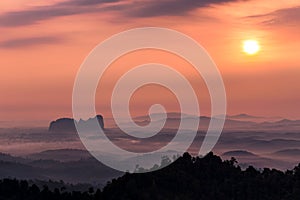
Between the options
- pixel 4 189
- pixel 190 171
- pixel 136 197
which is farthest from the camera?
pixel 190 171

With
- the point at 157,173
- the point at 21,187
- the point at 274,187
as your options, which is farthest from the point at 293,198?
the point at 21,187

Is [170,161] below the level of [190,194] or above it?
above

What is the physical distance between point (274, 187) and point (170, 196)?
10277 millimetres

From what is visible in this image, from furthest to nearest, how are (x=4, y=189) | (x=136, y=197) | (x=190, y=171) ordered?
1. (x=190, y=171)
2. (x=4, y=189)
3. (x=136, y=197)

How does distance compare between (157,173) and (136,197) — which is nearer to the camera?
(136,197)

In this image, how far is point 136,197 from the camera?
47.8 meters

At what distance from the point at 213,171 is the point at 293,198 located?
7517 mm

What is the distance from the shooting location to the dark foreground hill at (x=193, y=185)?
4859 centimetres

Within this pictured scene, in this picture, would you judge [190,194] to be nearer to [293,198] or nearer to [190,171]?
[190,171]

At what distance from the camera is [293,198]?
5191cm

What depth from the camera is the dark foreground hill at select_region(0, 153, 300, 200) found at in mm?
48594

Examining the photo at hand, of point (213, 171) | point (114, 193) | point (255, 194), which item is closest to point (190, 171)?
point (213, 171)

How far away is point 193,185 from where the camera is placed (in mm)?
51594

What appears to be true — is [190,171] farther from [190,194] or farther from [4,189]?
[4,189]
